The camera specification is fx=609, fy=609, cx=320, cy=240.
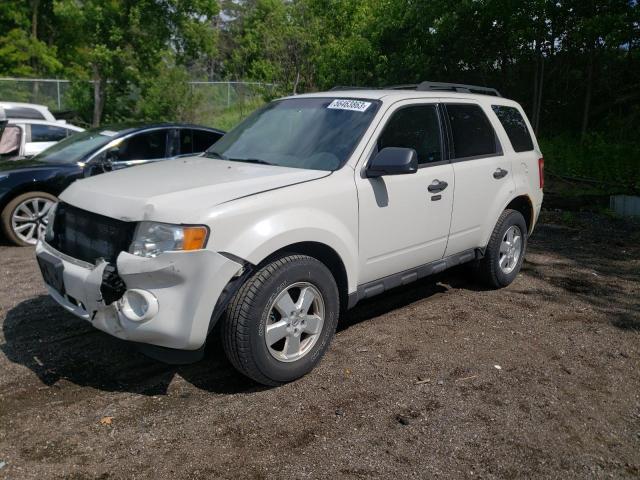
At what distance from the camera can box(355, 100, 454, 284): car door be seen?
4.20 m

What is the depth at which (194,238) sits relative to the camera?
3.28 metres

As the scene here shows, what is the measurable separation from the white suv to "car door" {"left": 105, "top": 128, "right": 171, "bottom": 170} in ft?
9.93

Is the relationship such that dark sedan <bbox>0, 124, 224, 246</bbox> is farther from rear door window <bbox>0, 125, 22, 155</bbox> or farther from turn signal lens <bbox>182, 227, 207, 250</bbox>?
turn signal lens <bbox>182, 227, 207, 250</bbox>

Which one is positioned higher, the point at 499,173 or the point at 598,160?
the point at 598,160

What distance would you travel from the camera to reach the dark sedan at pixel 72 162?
7121 millimetres

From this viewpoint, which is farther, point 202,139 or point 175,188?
point 202,139

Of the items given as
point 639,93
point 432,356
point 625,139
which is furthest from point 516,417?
point 639,93

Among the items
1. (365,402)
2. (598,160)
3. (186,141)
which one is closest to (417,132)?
(365,402)

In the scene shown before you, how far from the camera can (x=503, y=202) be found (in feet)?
17.9

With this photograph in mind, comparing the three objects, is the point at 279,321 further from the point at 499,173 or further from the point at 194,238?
the point at 499,173

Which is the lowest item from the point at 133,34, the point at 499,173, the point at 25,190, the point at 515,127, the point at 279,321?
the point at 279,321

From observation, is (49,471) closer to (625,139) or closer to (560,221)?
(560,221)

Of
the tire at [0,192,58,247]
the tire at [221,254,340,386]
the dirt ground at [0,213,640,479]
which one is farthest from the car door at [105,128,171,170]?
the tire at [221,254,340,386]

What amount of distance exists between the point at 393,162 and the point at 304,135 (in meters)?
0.78
